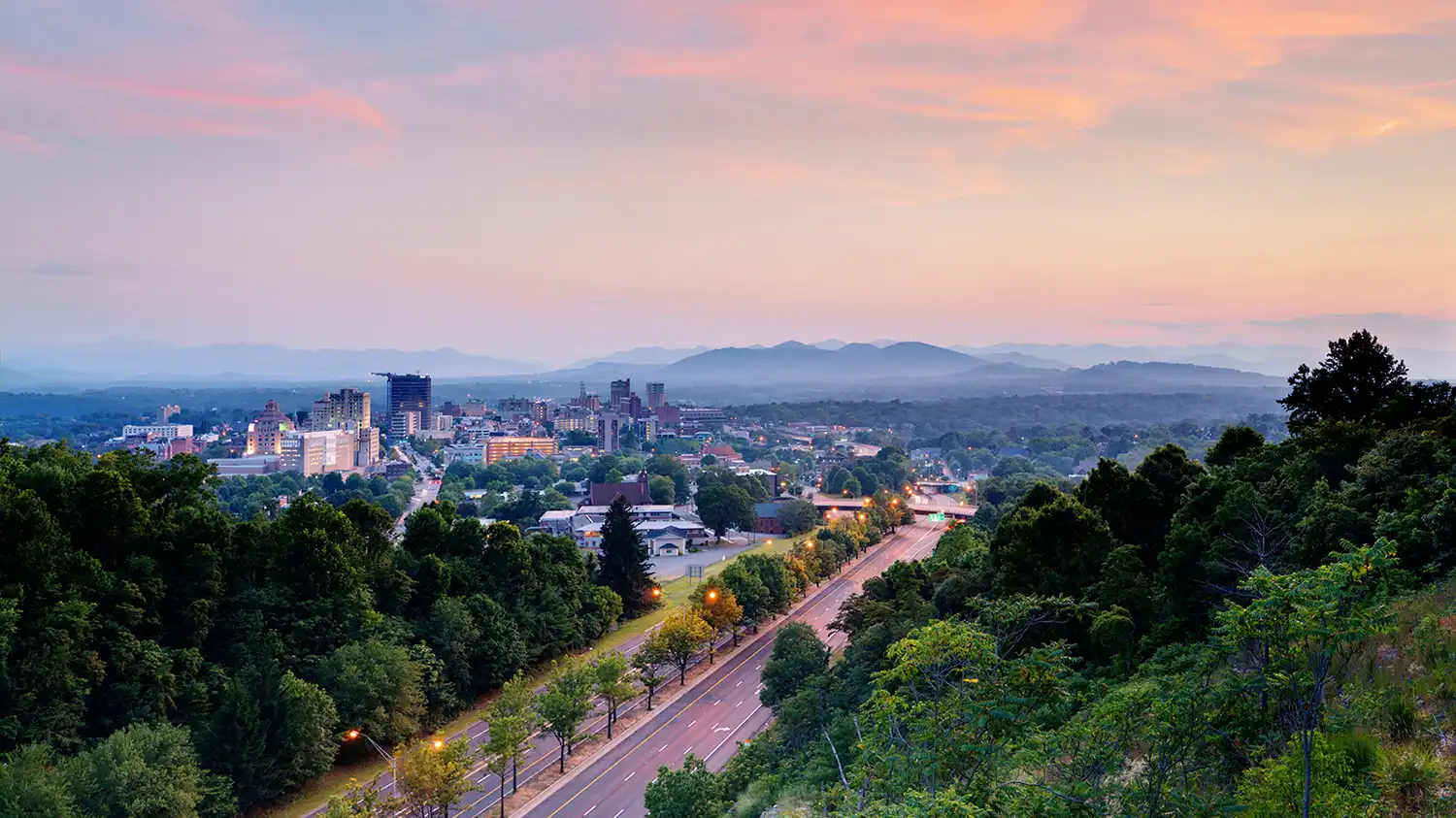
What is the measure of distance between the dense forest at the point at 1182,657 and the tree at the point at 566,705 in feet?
19.9

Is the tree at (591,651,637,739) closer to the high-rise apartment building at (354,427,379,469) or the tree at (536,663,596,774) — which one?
the tree at (536,663,596,774)

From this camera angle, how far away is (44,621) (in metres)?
24.1

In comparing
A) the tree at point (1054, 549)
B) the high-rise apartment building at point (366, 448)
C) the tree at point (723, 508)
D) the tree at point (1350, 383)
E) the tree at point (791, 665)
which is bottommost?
the high-rise apartment building at point (366, 448)

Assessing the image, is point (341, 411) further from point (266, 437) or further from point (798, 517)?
point (798, 517)

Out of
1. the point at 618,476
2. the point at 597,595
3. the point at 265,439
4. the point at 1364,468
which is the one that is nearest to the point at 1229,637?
the point at 1364,468

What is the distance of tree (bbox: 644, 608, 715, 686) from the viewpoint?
116ft

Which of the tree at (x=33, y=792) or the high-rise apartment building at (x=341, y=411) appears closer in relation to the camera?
the tree at (x=33, y=792)

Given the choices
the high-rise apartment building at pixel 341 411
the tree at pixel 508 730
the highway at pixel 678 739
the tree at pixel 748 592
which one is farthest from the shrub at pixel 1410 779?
the high-rise apartment building at pixel 341 411

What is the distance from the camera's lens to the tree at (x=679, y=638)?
35.3 meters

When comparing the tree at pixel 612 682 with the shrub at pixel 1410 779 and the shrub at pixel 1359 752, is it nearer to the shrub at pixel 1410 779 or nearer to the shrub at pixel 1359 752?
the shrub at pixel 1359 752

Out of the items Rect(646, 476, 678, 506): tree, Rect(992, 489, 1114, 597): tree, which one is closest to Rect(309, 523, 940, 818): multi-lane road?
Rect(992, 489, 1114, 597): tree

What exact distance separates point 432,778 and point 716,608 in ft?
61.5

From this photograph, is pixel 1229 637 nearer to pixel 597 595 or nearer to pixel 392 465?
pixel 597 595

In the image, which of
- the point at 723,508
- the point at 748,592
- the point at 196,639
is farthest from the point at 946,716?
the point at 723,508
